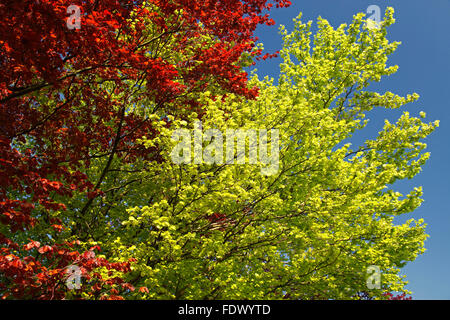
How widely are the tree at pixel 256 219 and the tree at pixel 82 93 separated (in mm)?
704

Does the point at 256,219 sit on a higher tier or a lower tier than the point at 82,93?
lower

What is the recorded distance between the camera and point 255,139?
8.08 m

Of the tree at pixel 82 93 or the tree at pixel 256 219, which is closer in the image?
the tree at pixel 82 93

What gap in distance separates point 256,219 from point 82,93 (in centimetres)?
572

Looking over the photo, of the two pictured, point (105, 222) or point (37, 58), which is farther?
point (105, 222)

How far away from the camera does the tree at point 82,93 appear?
5.49 m

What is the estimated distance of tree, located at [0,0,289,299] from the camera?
18.0 ft

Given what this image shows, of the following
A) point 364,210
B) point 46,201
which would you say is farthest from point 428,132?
point 46,201

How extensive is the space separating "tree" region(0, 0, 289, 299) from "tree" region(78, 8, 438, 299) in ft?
2.31

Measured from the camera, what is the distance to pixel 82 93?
7859mm

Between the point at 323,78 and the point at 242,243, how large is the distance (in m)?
8.41
